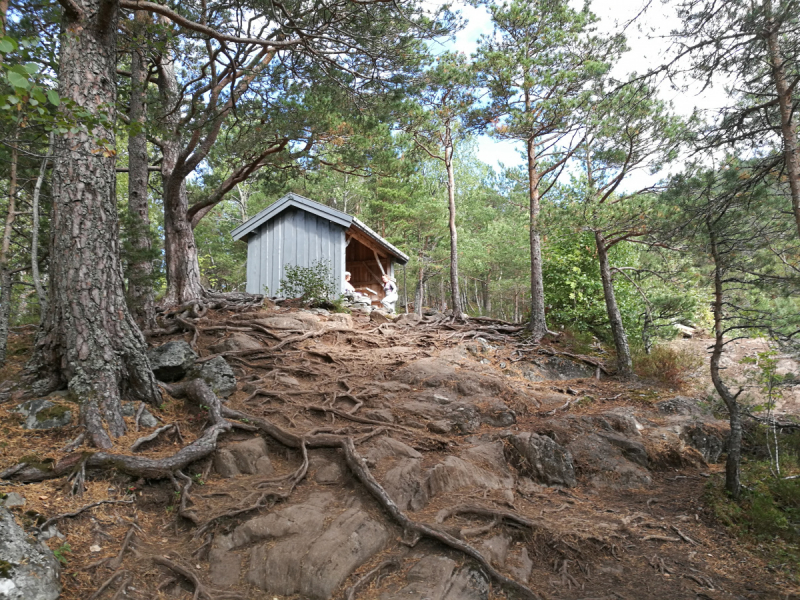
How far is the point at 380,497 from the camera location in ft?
14.3

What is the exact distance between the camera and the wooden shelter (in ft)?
52.1

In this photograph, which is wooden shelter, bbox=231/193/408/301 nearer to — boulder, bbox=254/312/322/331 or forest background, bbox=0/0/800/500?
forest background, bbox=0/0/800/500

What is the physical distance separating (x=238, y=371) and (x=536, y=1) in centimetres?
1234

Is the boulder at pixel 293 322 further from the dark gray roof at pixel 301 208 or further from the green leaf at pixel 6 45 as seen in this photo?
the green leaf at pixel 6 45

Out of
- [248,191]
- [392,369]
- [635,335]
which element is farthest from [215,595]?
[248,191]

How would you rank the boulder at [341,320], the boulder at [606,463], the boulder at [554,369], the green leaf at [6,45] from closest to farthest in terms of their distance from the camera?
1. the green leaf at [6,45]
2. the boulder at [606,463]
3. the boulder at [554,369]
4. the boulder at [341,320]

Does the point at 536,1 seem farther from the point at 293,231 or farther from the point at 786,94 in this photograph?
the point at 293,231

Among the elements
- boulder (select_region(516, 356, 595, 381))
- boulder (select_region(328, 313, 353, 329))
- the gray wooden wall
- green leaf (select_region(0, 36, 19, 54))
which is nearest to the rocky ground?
boulder (select_region(516, 356, 595, 381))

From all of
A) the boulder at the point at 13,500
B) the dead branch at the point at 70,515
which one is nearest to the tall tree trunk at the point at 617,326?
the dead branch at the point at 70,515

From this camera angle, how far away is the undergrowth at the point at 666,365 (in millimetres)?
9883

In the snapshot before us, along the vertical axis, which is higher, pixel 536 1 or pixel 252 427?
pixel 536 1

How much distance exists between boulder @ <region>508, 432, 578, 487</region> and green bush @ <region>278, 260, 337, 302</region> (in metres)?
9.15

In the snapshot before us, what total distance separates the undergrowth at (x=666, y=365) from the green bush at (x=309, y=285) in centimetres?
923

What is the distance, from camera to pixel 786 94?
17.1ft
